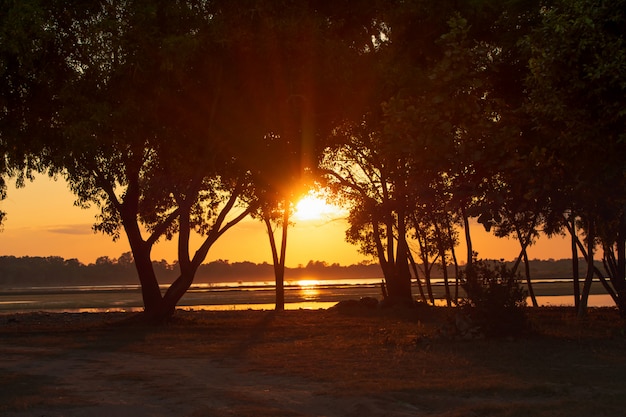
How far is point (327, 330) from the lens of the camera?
25.1 m

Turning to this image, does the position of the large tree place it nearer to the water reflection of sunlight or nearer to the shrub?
the shrub

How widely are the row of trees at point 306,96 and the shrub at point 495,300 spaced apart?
174 cm

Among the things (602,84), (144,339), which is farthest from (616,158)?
(144,339)

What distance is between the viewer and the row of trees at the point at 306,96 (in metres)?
16.3

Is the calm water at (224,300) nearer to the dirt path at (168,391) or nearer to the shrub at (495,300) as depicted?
the shrub at (495,300)

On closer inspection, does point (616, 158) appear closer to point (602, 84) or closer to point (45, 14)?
point (602, 84)

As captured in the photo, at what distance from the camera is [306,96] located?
23672 millimetres

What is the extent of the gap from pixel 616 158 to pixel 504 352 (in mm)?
4983

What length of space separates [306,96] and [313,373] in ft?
35.8

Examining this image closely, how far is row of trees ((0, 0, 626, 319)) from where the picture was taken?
1630cm

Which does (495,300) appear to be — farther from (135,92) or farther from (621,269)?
(621,269)

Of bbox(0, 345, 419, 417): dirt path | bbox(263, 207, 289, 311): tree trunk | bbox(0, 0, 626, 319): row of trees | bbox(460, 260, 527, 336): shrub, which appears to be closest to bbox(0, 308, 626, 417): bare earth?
bbox(0, 345, 419, 417): dirt path

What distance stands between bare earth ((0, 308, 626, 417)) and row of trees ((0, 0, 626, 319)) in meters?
3.47

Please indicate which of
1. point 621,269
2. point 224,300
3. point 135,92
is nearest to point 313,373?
point 135,92
